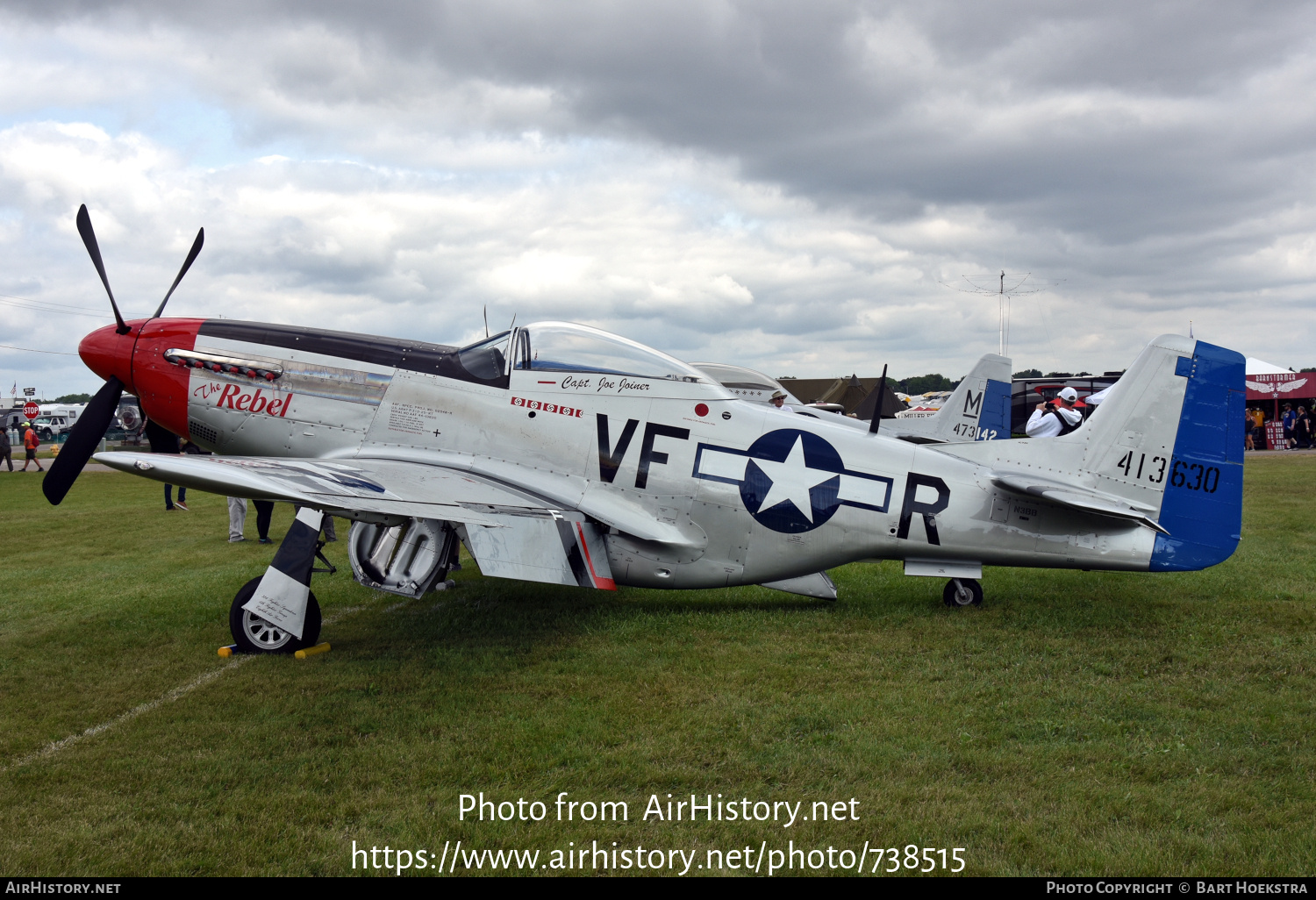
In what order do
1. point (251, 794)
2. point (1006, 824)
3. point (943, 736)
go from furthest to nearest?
point (943, 736), point (251, 794), point (1006, 824)

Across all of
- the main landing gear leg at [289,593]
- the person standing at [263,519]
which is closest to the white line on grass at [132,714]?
the main landing gear leg at [289,593]

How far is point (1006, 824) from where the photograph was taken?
3209 mm

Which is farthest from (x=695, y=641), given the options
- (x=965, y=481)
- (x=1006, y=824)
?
(x=1006, y=824)

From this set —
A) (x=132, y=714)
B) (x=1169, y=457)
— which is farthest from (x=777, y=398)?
(x=132, y=714)

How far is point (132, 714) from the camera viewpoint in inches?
181

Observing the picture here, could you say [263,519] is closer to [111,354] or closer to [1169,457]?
[111,354]

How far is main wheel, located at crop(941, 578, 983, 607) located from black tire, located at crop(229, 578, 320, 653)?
4.97 m

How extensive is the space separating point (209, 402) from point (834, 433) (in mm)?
5331

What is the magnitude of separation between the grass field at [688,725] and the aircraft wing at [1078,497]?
86 cm

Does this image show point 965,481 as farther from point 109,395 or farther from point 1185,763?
point 109,395

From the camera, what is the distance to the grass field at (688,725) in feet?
10.4

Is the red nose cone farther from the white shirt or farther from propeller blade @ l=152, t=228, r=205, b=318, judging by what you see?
the white shirt

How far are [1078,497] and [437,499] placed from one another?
466cm

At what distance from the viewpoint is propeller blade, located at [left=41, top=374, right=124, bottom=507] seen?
6.56m
